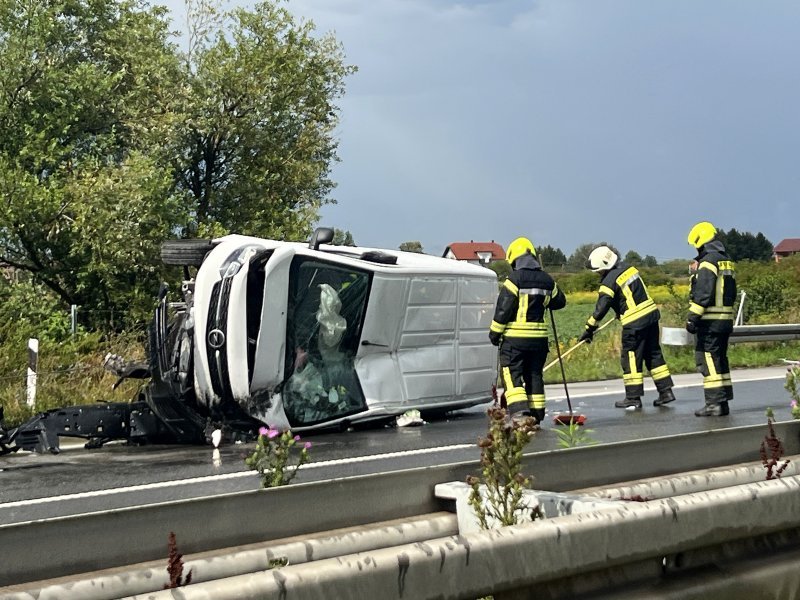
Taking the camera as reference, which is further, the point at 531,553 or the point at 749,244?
the point at 749,244

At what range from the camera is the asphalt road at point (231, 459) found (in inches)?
288

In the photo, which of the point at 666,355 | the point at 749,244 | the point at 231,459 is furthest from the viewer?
the point at 749,244

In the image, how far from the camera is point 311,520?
13.2ft

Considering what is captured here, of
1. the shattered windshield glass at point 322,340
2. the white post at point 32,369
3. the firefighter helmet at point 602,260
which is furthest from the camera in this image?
the firefighter helmet at point 602,260

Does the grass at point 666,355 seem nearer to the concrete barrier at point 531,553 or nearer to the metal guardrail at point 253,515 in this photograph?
the metal guardrail at point 253,515

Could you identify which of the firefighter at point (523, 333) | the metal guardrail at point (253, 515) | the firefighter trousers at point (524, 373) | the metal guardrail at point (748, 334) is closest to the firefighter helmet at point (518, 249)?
the firefighter at point (523, 333)

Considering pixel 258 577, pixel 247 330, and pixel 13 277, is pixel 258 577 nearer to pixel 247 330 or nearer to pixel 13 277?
pixel 247 330

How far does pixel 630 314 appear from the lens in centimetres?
1249

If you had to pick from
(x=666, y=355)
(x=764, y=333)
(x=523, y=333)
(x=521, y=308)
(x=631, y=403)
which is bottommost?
(x=631, y=403)

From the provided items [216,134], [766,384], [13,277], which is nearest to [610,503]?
[766,384]

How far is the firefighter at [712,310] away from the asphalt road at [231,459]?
340 millimetres

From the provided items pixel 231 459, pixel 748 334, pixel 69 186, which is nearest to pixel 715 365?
pixel 231 459

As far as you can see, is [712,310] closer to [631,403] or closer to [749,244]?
[631,403]

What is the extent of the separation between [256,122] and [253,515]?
2315 cm
